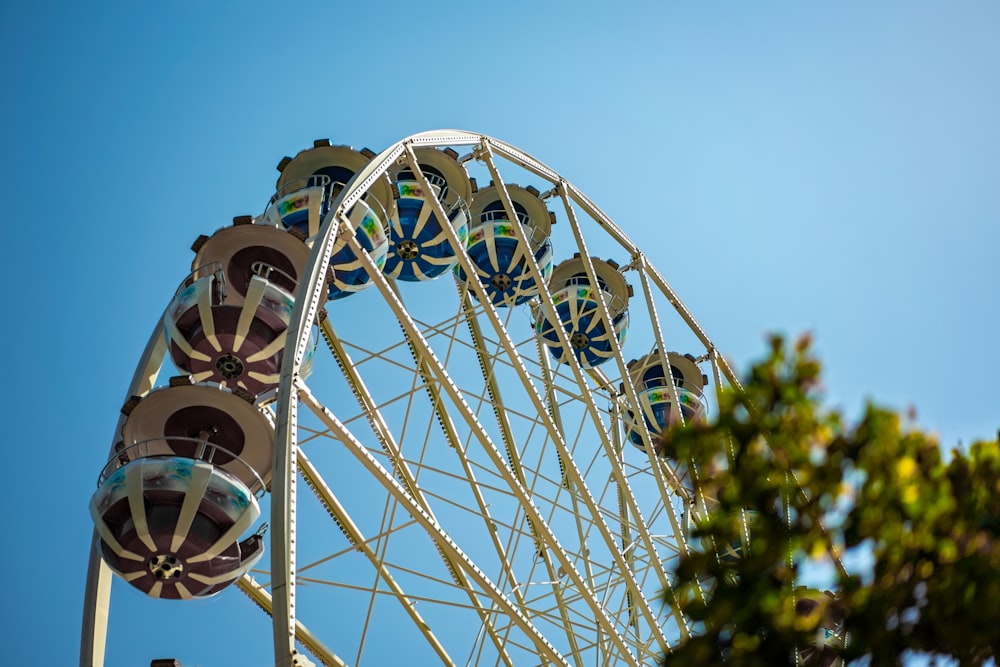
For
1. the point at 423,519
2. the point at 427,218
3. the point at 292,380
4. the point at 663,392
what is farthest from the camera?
the point at 663,392

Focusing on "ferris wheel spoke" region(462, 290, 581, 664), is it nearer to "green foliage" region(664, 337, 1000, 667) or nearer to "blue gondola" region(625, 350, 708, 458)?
"blue gondola" region(625, 350, 708, 458)

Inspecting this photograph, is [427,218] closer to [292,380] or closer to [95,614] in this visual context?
[292,380]

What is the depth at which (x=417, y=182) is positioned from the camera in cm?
1445

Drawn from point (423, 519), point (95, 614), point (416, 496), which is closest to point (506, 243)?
point (416, 496)

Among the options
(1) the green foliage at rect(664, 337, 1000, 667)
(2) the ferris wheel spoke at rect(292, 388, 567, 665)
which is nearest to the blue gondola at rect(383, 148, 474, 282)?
(2) the ferris wheel spoke at rect(292, 388, 567, 665)

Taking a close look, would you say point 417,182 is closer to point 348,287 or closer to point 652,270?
point 348,287

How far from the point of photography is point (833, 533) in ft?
15.7

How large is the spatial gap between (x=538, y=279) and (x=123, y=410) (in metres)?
5.98

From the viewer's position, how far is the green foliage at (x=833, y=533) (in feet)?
15.1

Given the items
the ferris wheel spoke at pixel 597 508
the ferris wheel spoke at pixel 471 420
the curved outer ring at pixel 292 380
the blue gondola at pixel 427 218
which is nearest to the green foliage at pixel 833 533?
the curved outer ring at pixel 292 380

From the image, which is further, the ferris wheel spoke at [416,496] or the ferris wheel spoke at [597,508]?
the ferris wheel spoke at [597,508]

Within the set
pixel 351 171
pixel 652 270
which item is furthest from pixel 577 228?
pixel 351 171

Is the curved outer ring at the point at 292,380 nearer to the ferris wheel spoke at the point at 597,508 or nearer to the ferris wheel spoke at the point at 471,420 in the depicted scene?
the ferris wheel spoke at the point at 471,420

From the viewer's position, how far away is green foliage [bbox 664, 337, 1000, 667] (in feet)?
15.1
